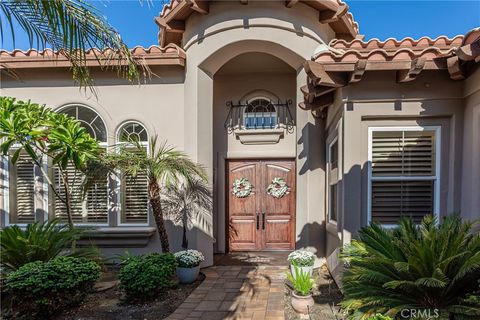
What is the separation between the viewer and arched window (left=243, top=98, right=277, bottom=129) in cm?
854

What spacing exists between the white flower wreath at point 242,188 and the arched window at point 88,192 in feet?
11.2

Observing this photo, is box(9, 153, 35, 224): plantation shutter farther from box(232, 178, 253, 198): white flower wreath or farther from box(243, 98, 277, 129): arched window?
box(243, 98, 277, 129): arched window

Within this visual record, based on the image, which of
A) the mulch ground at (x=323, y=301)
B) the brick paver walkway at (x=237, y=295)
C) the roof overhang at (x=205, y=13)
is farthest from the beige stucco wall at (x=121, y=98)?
the mulch ground at (x=323, y=301)

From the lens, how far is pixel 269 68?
8.23 meters

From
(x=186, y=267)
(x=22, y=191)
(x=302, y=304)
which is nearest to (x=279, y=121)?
(x=186, y=267)

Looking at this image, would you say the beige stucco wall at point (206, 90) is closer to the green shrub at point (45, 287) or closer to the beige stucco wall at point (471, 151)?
the green shrub at point (45, 287)

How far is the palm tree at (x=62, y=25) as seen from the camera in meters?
3.19

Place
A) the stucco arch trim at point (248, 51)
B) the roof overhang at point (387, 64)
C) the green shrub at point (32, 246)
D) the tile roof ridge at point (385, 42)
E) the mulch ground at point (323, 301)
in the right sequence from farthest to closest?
the stucco arch trim at point (248, 51), the tile roof ridge at point (385, 42), the green shrub at point (32, 246), the mulch ground at point (323, 301), the roof overhang at point (387, 64)

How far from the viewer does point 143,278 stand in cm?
496

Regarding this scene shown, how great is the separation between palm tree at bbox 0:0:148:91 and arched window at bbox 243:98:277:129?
5116 mm

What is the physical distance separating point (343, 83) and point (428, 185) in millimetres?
2223

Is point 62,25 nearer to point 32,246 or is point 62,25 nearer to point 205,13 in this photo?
point 32,246

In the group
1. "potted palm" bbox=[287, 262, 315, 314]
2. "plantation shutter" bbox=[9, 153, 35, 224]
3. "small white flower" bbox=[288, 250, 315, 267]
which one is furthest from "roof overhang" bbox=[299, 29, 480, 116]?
"plantation shutter" bbox=[9, 153, 35, 224]

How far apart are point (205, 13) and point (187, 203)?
177 inches
